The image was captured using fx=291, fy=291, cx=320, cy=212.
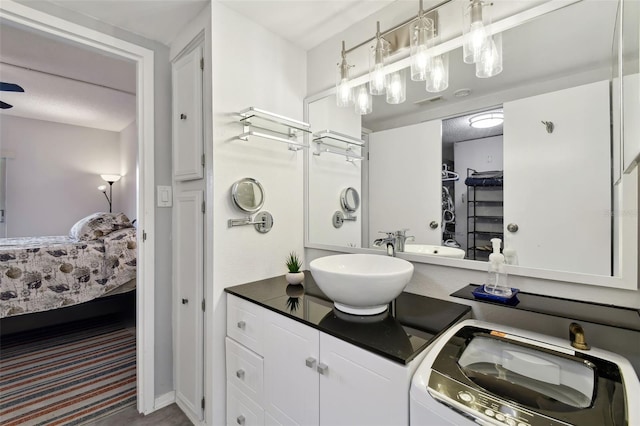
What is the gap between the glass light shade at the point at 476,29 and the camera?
110 centimetres

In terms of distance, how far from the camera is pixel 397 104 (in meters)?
1.50

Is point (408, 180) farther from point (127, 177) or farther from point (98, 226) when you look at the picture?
point (127, 177)

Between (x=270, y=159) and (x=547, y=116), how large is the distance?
1294mm

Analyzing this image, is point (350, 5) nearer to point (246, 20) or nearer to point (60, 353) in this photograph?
point (246, 20)

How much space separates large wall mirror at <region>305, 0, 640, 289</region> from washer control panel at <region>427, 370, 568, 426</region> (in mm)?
582

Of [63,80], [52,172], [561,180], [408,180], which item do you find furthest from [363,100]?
[52,172]

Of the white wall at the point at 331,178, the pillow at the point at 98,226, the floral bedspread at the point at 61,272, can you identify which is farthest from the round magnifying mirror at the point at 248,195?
the pillow at the point at 98,226

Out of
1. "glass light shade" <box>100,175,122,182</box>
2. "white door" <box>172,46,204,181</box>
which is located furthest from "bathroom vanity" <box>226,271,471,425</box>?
"glass light shade" <box>100,175,122,182</box>

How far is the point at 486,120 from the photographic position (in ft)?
3.99

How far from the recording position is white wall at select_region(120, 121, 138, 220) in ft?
14.6

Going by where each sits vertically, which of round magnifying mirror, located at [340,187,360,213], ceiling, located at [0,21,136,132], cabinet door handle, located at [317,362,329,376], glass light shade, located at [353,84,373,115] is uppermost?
ceiling, located at [0,21,136,132]

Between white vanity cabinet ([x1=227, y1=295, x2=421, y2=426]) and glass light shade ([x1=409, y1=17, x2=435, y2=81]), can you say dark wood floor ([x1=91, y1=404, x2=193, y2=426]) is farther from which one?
glass light shade ([x1=409, y1=17, x2=435, y2=81])

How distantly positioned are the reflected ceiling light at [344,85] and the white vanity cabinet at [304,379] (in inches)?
45.5

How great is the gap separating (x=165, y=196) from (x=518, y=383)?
6.32 ft
